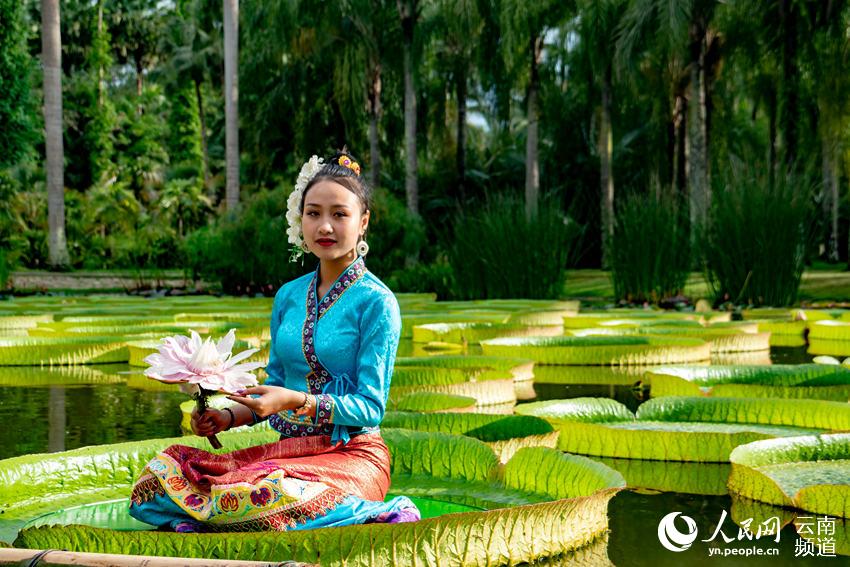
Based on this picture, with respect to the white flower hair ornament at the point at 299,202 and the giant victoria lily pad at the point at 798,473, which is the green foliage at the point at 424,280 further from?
the white flower hair ornament at the point at 299,202

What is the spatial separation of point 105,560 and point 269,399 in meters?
0.62

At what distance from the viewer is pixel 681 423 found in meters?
4.75

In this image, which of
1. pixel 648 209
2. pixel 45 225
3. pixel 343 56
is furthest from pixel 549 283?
pixel 45 225


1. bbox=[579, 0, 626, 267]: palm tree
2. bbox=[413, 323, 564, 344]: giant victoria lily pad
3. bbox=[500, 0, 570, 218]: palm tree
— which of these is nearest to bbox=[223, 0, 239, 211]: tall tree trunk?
bbox=[500, 0, 570, 218]: palm tree

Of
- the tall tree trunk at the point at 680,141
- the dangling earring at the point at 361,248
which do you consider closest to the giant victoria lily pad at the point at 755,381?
Answer: the dangling earring at the point at 361,248

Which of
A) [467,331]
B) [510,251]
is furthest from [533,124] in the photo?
[467,331]

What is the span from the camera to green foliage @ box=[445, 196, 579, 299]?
1340 centimetres

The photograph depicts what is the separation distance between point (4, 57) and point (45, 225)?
6536mm

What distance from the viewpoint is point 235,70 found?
23.3 meters

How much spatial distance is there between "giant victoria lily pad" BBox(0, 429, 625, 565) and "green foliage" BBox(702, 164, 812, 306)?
9.14 m

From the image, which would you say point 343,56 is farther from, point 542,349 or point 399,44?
point 542,349

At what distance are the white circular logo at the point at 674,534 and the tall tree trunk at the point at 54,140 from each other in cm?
2095

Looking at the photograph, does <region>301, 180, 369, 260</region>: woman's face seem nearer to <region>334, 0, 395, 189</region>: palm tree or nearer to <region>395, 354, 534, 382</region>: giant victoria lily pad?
<region>395, 354, 534, 382</region>: giant victoria lily pad

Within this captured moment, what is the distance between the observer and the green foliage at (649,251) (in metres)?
12.5
